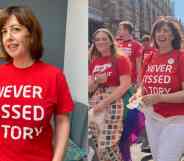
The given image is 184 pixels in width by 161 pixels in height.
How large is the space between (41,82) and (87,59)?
1.45m

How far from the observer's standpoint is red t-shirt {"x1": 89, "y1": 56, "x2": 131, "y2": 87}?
2303 mm

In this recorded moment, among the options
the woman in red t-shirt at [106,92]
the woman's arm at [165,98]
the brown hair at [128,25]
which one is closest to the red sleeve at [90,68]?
the woman in red t-shirt at [106,92]

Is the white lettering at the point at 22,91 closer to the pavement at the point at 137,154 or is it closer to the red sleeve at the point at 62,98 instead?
the red sleeve at the point at 62,98

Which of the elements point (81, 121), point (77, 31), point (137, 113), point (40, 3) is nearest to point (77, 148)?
point (81, 121)

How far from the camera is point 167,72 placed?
208cm

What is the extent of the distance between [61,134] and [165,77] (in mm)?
1081

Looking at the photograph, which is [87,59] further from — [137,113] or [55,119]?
[55,119]

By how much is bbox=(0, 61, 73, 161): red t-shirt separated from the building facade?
1195 mm

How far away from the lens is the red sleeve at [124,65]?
228 cm

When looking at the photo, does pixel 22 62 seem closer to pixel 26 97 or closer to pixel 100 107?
pixel 26 97

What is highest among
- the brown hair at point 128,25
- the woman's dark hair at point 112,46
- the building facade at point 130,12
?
the building facade at point 130,12

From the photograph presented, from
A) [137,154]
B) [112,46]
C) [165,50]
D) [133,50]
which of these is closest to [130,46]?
[133,50]

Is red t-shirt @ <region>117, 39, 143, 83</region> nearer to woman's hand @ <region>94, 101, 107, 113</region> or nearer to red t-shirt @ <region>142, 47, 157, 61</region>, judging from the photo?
red t-shirt @ <region>142, 47, 157, 61</region>

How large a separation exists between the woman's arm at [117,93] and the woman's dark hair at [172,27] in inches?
12.5
